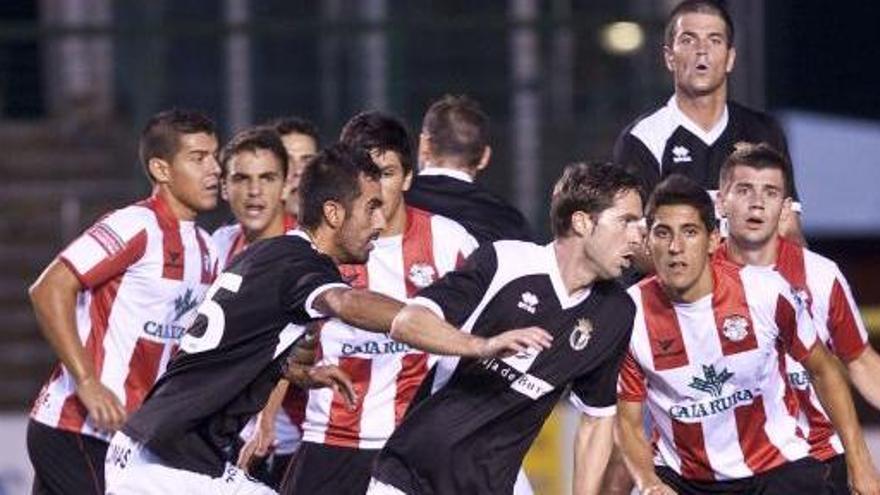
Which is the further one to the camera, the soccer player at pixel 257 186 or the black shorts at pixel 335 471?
the soccer player at pixel 257 186

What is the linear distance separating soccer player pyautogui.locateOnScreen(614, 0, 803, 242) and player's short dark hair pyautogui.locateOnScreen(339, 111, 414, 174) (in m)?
0.79

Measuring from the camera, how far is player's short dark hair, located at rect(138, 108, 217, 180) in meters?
10.8

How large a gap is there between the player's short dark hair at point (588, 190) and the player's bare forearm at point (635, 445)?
0.92 meters

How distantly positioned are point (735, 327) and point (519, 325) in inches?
42.8

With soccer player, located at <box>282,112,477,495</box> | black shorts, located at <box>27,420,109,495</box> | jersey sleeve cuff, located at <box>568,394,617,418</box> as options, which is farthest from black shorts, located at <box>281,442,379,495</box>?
jersey sleeve cuff, located at <box>568,394,617,418</box>

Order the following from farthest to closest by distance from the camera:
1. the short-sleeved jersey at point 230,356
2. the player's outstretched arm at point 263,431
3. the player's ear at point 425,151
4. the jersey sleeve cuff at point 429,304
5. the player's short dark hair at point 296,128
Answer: the player's short dark hair at point 296,128, the player's ear at point 425,151, the player's outstretched arm at point 263,431, the short-sleeved jersey at point 230,356, the jersey sleeve cuff at point 429,304

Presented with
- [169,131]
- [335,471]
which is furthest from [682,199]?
[169,131]

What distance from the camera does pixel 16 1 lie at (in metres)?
18.6

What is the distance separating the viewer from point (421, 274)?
415 inches

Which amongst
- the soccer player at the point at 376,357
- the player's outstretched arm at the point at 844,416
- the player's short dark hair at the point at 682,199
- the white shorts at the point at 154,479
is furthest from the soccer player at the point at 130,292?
the player's outstretched arm at the point at 844,416

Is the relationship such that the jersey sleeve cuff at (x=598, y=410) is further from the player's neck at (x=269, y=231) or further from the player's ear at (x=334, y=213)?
the player's neck at (x=269, y=231)

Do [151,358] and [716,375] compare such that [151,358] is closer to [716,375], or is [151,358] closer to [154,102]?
[716,375]

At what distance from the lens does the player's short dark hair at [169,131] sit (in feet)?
35.4

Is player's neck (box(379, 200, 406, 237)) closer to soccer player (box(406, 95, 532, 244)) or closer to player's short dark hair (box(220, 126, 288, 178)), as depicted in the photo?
soccer player (box(406, 95, 532, 244))
